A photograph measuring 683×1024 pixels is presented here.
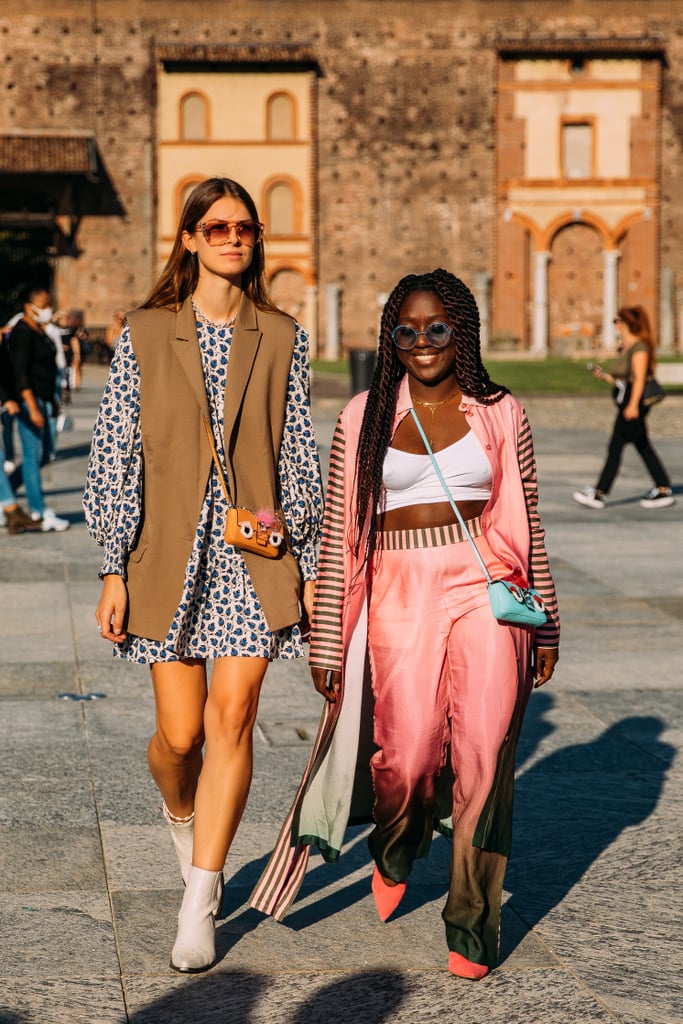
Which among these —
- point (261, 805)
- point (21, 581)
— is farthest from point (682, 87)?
point (261, 805)

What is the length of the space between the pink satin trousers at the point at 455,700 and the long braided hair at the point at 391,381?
108 millimetres

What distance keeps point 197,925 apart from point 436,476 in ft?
3.88

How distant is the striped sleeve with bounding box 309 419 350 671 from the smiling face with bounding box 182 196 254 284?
1.67 feet

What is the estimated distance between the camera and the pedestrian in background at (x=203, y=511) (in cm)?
369

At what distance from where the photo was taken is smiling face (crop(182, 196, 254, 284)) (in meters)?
3.76

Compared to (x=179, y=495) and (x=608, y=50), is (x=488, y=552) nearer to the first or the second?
(x=179, y=495)

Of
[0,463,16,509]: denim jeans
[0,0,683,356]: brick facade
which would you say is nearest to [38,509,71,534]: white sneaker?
[0,463,16,509]: denim jeans

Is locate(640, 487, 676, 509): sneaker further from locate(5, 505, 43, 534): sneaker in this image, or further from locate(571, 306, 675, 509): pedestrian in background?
locate(5, 505, 43, 534): sneaker

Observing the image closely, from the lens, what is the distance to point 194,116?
49469mm

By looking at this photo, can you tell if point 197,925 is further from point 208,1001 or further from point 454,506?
point 454,506

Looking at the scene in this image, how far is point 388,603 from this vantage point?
371 centimetres

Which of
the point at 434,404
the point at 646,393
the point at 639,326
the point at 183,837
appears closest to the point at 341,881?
the point at 183,837

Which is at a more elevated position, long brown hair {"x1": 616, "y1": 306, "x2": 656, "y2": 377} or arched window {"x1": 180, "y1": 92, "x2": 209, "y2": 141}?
arched window {"x1": 180, "y1": 92, "x2": 209, "y2": 141}

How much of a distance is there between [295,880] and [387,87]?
47.9 metres
